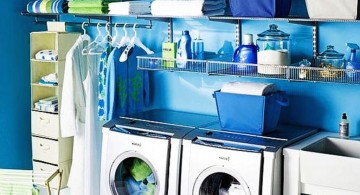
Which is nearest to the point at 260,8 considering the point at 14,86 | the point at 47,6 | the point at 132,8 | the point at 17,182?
the point at 132,8

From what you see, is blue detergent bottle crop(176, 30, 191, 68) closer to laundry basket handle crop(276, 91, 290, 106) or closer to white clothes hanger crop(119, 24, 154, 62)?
white clothes hanger crop(119, 24, 154, 62)

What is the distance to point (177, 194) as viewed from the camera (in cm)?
328

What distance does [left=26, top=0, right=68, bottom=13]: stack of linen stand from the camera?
414 centimetres

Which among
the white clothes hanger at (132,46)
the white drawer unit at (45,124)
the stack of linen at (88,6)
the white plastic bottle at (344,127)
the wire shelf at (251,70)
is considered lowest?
the white drawer unit at (45,124)

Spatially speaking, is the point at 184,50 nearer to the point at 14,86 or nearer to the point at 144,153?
the point at 144,153

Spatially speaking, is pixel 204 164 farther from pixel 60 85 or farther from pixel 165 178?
pixel 60 85

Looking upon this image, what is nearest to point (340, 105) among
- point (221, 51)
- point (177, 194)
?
point (221, 51)

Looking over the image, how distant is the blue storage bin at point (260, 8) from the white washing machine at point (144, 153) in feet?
2.56

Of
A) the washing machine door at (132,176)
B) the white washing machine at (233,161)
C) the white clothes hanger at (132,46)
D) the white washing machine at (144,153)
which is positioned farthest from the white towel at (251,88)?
the white clothes hanger at (132,46)

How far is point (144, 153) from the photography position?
339 cm

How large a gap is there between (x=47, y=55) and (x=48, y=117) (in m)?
0.49

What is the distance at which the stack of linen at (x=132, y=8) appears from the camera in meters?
3.72

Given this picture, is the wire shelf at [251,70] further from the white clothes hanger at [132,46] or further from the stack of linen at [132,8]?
the stack of linen at [132,8]

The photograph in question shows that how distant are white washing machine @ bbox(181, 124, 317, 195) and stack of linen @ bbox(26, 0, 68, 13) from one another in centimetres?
154
